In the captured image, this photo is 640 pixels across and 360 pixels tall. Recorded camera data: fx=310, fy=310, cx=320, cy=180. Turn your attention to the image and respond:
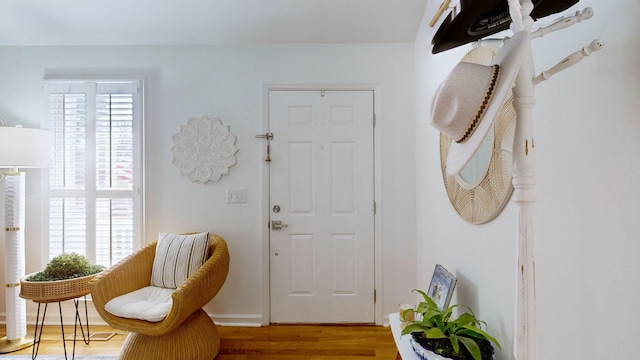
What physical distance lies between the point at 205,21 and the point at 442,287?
2455 millimetres

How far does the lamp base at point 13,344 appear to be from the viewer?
226 cm

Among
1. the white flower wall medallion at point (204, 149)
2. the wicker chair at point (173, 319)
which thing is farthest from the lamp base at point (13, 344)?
the white flower wall medallion at point (204, 149)

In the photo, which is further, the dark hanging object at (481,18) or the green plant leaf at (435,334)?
the green plant leaf at (435,334)

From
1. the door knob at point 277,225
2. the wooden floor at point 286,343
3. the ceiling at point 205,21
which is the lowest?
the wooden floor at point 286,343

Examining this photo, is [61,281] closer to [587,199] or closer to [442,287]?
[442,287]

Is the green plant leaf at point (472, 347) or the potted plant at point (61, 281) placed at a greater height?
the green plant leaf at point (472, 347)

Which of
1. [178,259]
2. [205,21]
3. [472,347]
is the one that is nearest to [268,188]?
[178,259]

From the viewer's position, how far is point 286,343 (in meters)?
2.34

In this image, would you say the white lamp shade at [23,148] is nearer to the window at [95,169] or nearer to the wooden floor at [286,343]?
the window at [95,169]

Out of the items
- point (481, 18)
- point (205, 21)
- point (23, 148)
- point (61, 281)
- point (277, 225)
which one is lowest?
point (61, 281)

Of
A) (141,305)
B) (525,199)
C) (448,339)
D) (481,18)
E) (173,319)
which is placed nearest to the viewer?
(525,199)

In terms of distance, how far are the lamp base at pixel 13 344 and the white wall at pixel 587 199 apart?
3.19 metres

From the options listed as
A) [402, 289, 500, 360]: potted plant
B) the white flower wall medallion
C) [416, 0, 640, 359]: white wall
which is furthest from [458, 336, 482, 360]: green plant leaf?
the white flower wall medallion

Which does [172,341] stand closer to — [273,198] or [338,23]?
[273,198]
